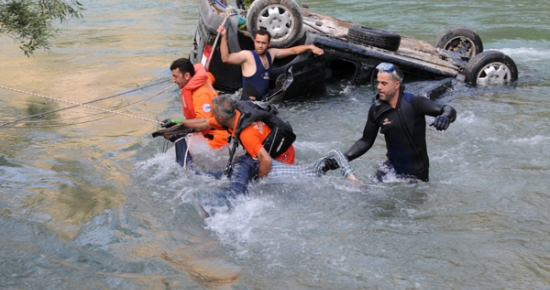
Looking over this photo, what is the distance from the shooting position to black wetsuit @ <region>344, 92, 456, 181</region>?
5816 mm

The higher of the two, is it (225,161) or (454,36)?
(454,36)

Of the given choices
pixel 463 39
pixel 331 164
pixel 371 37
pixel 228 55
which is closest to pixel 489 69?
pixel 463 39

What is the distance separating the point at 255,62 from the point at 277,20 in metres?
0.81

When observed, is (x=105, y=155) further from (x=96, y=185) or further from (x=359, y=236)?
(x=359, y=236)

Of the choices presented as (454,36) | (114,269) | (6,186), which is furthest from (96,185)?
(454,36)

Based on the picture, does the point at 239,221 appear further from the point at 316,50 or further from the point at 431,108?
the point at 316,50

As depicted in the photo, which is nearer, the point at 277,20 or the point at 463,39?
the point at 277,20

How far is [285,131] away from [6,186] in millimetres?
3187

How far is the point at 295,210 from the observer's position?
6344 millimetres

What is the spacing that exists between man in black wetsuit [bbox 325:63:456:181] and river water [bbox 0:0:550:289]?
0.32 meters

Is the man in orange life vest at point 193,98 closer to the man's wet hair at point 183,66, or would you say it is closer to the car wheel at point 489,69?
the man's wet hair at point 183,66

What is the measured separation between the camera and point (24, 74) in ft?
45.6

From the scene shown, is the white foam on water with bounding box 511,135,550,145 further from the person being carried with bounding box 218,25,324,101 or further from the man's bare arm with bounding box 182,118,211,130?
the man's bare arm with bounding box 182,118,211,130

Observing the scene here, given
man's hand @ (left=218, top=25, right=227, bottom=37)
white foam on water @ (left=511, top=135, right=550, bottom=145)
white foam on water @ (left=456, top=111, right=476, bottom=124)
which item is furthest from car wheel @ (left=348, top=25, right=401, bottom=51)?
white foam on water @ (left=511, top=135, right=550, bottom=145)
